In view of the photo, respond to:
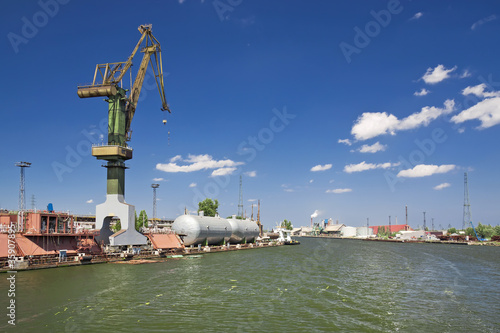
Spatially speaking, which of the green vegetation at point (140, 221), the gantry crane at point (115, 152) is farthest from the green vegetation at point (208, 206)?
the gantry crane at point (115, 152)

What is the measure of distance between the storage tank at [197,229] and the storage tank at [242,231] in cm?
1222

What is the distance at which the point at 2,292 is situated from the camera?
3506 centimetres

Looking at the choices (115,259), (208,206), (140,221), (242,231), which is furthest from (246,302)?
(208,206)

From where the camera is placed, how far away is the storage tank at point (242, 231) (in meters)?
111

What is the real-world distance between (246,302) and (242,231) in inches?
3229

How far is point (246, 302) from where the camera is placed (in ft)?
108

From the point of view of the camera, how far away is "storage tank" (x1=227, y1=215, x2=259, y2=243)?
111125 millimetres

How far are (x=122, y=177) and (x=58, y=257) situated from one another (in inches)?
895

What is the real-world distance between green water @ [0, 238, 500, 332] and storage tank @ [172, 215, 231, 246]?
119 feet

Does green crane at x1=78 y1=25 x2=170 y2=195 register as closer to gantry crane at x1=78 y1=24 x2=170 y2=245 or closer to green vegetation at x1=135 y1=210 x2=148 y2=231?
gantry crane at x1=78 y1=24 x2=170 y2=245

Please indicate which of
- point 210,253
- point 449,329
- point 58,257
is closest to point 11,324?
point 449,329

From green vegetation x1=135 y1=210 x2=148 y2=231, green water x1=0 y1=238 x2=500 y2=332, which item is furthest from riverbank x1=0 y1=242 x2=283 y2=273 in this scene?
green vegetation x1=135 y1=210 x2=148 y2=231

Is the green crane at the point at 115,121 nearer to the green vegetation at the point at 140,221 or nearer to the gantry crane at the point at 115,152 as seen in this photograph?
the gantry crane at the point at 115,152

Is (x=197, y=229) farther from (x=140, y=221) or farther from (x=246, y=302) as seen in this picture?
(x=246, y=302)
